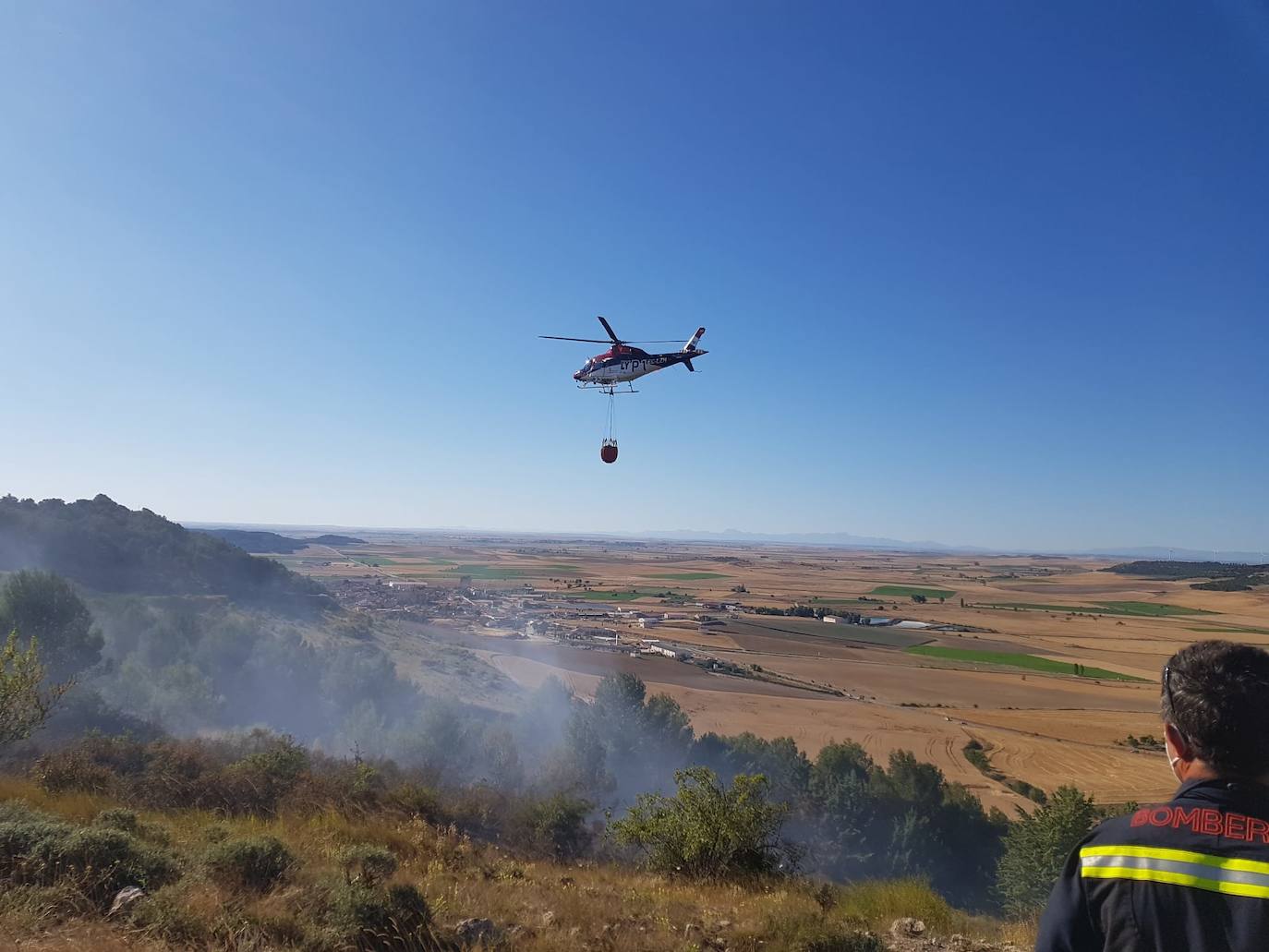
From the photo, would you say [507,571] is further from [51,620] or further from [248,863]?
[248,863]

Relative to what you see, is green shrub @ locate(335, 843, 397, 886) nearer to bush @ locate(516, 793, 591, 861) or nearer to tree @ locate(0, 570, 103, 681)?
bush @ locate(516, 793, 591, 861)

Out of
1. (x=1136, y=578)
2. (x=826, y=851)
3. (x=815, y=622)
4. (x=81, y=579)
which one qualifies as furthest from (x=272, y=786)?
(x=1136, y=578)

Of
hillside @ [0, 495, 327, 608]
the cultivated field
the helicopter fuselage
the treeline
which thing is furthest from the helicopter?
the treeline

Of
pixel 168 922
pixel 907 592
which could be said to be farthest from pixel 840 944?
pixel 907 592

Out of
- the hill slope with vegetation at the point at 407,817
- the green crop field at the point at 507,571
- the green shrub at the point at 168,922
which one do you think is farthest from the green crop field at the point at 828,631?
the green shrub at the point at 168,922

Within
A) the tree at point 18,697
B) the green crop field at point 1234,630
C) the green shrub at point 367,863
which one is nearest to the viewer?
the green shrub at point 367,863

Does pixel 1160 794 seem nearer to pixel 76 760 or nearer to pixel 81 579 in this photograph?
pixel 76 760

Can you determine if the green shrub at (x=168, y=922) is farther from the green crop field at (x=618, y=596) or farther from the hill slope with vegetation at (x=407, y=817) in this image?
the green crop field at (x=618, y=596)
